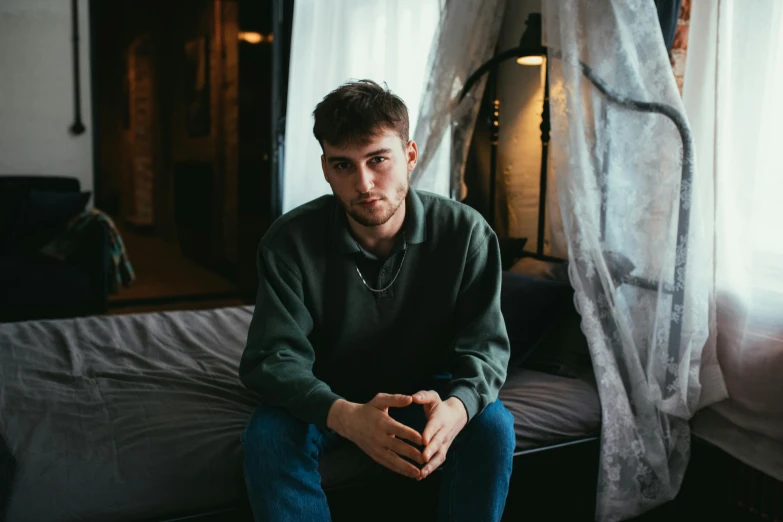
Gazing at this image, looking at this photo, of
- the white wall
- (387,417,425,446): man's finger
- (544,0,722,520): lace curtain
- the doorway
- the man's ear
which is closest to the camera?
(387,417,425,446): man's finger

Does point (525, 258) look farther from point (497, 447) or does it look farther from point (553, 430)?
point (497, 447)

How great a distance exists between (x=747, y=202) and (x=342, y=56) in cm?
201

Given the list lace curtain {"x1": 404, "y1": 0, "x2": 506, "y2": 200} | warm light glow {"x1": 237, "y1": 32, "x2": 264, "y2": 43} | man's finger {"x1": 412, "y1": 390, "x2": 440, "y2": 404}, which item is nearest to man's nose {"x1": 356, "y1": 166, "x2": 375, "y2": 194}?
man's finger {"x1": 412, "y1": 390, "x2": 440, "y2": 404}

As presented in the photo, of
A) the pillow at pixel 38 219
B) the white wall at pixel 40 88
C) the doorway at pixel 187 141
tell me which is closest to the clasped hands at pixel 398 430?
the pillow at pixel 38 219

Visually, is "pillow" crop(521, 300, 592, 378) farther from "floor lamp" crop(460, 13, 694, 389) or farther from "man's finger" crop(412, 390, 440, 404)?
"man's finger" crop(412, 390, 440, 404)

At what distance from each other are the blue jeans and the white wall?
11.8ft

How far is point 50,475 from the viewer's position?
1.26 meters

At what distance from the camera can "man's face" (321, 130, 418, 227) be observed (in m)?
1.42

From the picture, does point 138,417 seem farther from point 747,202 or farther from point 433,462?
point 747,202

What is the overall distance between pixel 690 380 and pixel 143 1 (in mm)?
7401

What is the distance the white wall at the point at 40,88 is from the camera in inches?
161

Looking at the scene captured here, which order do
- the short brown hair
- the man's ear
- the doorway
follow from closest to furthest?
the short brown hair < the man's ear < the doorway

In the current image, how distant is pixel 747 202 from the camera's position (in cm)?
169

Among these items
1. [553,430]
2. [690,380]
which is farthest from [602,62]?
[553,430]
